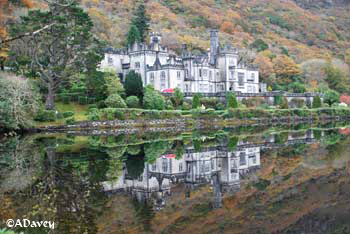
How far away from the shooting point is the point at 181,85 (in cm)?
6384

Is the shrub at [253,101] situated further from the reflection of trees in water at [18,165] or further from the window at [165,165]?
the window at [165,165]

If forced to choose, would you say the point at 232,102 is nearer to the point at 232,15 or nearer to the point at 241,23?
the point at 241,23

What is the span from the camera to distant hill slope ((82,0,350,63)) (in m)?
101

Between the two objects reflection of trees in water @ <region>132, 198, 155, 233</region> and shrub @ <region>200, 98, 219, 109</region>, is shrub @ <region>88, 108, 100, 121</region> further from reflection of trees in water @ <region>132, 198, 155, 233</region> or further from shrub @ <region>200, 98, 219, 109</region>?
reflection of trees in water @ <region>132, 198, 155, 233</region>

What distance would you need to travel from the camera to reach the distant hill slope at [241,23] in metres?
101

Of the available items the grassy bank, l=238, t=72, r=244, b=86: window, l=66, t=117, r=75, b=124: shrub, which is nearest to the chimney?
l=238, t=72, r=244, b=86: window

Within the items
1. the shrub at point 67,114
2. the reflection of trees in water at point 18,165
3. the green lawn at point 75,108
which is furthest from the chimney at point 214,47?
the reflection of trees in water at point 18,165

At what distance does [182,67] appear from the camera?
6406cm

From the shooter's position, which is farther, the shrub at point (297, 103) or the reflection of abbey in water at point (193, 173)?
the shrub at point (297, 103)

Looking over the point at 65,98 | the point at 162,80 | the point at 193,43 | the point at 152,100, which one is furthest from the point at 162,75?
the point at 193,43

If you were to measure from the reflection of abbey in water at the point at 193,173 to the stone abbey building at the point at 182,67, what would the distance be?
32.6 meters

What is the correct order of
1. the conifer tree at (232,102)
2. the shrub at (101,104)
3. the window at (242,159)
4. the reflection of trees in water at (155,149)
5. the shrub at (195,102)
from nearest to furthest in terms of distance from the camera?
the window at (242,159), the reflection of trees in water at (155,149), the shrub at (101,104), the shrub at (195,102), the conifer tree at (232,102)

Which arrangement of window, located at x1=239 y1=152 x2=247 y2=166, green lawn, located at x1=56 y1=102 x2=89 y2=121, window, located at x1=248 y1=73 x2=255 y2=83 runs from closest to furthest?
1. window, located at x1=239 y1=152 x2=247 y2=166
2. green lawn, located at x1=56 y1=102 x2=89 y2=121
3. window, located at x1=248 y1=73 x2=255 y2=83

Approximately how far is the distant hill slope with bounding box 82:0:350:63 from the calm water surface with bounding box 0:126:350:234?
61240mm
